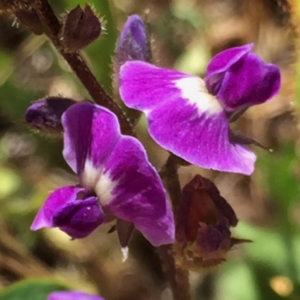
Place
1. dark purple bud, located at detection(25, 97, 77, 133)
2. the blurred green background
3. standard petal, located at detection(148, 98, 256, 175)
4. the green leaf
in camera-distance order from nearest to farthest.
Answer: standard petal, located at detection(148, 98, 256, 175), dark purple bud, located at detection(25, 97, 77, 133), the green leaf, the blurred green background

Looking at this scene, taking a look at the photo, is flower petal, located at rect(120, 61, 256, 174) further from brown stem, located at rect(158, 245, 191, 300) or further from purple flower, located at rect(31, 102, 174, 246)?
brown stem, located at rect(158, 245, 191, 300)

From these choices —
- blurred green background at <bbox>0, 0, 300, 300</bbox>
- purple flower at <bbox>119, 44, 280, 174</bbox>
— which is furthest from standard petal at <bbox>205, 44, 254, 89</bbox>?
blurred green background at <bbox>0, 0, 300, 300</bbox>

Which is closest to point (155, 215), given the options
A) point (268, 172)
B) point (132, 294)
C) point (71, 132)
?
point (71, 132)

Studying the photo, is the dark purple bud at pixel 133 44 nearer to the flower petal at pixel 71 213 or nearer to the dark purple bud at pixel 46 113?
the dark purple bud at pixel 46 113

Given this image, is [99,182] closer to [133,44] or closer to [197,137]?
[197,137]

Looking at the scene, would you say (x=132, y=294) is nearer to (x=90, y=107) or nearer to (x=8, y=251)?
(x=8, y=251)

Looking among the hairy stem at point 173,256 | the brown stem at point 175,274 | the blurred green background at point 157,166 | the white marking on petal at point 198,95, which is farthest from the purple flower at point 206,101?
the blurred green background at point 157,166

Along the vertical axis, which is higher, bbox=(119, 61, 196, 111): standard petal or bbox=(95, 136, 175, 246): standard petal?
bbox=(119, 61, 196, 111): standard petal
